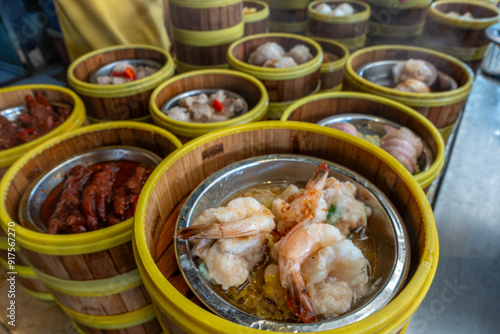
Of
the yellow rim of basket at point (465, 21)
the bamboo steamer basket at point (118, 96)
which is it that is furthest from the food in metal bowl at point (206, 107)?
the yellow rim of basket at point (465, 21)

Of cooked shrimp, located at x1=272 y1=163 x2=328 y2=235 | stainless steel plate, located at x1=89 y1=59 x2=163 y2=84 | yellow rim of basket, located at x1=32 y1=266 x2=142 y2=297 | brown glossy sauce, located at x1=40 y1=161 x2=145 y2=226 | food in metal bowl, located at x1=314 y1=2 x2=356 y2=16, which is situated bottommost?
yellow rim of basket, located at x1=32 y1=266 x2=142 y2=297

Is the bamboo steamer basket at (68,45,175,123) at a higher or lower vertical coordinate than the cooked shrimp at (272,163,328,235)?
lower

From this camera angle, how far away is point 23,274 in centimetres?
327

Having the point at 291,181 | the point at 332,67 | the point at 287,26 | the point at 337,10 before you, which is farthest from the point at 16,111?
the point at 337,10

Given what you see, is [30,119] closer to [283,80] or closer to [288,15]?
[283,80]

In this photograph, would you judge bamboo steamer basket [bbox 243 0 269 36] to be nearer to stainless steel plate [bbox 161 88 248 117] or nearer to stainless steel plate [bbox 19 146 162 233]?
stainless steel plate [bbox 161 88 248 117]

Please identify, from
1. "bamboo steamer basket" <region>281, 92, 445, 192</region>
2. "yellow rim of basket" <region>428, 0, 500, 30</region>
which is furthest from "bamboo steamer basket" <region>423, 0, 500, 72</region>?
"bamboo steamer basket" <region>281, 92, 445, 192</region>

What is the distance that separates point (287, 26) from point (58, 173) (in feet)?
15.7

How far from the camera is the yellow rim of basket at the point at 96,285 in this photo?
2260mm

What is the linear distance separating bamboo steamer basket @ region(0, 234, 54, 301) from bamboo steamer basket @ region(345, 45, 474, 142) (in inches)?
141

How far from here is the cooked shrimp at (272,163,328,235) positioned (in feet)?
5.74

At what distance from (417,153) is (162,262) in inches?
84.5

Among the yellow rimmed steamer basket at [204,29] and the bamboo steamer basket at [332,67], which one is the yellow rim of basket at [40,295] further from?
the bamboo steamer basket at [332,67]

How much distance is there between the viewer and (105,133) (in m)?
2.91
